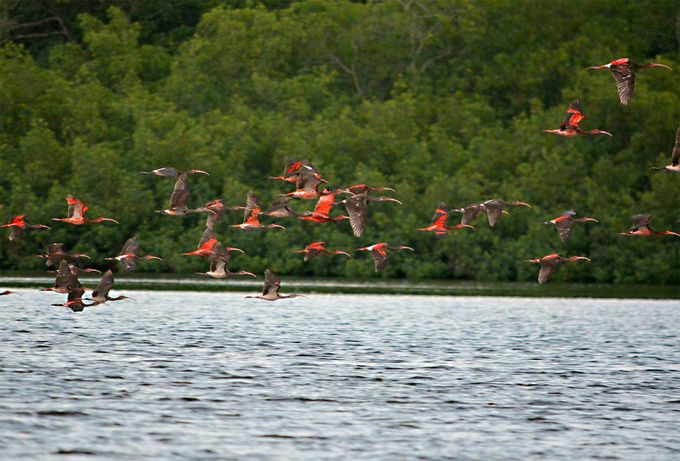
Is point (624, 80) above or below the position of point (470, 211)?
above

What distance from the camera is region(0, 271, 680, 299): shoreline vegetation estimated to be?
207 feet

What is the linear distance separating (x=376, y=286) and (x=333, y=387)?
1593 inches

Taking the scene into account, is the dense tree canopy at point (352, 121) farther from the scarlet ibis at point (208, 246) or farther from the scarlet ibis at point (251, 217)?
the scarlet ibis at point (251, 217)

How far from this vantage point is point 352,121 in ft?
292

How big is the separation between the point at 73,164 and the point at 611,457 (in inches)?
2668

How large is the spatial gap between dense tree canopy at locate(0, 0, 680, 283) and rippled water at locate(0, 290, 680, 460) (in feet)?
103

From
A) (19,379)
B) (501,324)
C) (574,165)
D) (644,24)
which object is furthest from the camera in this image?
(644,24)

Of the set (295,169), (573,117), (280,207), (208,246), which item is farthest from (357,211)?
(208,246)

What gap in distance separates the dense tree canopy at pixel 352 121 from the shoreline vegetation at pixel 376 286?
167 inches

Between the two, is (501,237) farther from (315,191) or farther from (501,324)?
(315,191)

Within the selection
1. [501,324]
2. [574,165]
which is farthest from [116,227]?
[501,324]

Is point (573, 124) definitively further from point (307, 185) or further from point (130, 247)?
point (130, 247)

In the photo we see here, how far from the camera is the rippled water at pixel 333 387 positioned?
21.3 meters

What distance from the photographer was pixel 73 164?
8538cm
